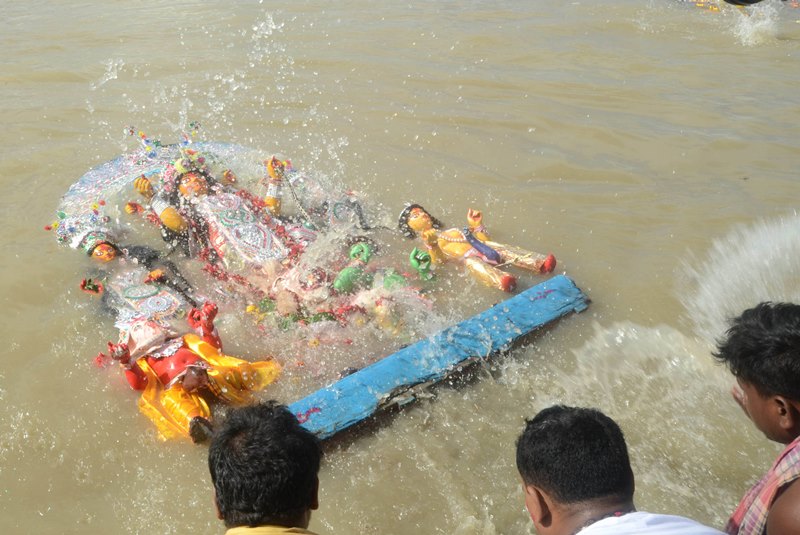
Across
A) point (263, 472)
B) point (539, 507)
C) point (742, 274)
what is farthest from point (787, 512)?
point (742, 274)

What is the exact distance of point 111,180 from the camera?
20.1 feet

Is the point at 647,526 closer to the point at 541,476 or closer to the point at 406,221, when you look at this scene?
the point at 541,476

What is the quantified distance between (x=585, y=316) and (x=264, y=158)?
3.50 m

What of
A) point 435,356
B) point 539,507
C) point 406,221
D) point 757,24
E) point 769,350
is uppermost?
Result: point 757,24

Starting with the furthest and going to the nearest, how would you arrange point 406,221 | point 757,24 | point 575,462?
point 757,24
point 406,221
point 575,462

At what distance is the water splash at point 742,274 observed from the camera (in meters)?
4.64

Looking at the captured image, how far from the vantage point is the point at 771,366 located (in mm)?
2217

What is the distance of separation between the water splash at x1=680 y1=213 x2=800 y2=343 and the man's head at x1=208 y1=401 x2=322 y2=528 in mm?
3394

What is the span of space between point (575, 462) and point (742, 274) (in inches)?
150

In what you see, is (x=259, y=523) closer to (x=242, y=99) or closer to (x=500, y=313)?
(x=500, y=313)

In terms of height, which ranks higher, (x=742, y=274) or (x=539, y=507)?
(x=539, y=507)

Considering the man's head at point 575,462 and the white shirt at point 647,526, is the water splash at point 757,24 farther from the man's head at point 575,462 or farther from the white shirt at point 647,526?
the white shirt at point 647,526

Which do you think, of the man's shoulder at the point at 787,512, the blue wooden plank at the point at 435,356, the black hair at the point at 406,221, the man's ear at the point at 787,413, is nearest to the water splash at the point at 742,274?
the blue wooden plank at the point at 435,356

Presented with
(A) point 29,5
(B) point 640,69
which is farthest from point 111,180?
(A) point 29,5
